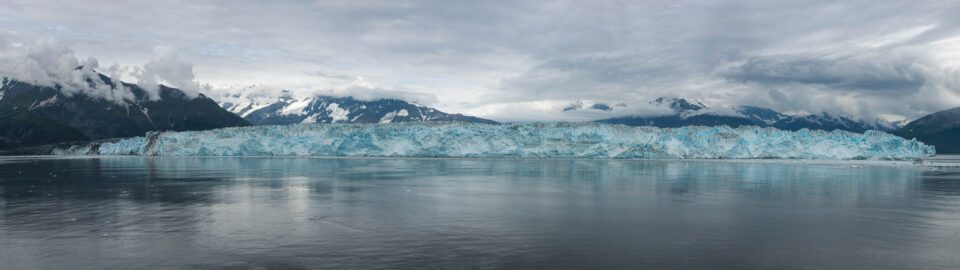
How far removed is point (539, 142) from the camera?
3418 inches

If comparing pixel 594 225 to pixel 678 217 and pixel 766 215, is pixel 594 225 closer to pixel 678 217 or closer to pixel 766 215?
pixel 678 217

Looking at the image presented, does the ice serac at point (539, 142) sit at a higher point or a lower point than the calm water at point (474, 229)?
higher

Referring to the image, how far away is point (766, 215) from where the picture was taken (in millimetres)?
21016

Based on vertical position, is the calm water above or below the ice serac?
below

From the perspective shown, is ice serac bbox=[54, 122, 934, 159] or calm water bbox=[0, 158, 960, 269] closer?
calm water bbox=[0, 158, 960, 269]

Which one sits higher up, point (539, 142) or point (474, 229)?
point (539, 142)

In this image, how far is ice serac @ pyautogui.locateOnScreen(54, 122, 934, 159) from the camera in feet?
267

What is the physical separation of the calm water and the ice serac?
52965 mm

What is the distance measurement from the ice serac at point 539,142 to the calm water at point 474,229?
53.0m

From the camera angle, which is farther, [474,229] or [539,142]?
[539,142]

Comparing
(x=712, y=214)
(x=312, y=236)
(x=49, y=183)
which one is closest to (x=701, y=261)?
(x=712, y=214)

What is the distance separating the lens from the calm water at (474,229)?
43.1 ft

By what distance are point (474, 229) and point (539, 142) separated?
69977 mm

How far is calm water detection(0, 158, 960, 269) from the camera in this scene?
43.1ft
